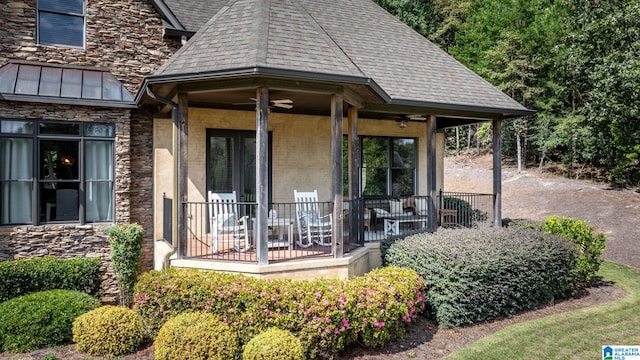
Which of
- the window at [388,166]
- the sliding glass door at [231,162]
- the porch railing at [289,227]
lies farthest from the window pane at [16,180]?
the window at [388,166]

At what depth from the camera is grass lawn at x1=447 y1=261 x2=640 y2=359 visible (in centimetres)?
625

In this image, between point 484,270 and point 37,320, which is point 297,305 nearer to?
point 484,270

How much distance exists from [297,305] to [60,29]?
8.36 metres

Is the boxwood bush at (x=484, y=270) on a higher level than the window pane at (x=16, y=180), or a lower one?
lower

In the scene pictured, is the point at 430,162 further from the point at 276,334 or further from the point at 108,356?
the point at 108,356

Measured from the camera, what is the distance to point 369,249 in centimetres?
930

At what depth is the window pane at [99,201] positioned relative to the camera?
9.77m

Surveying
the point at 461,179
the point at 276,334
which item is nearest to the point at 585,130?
the point at 461,179

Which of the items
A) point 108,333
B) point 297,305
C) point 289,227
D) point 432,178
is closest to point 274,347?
point 297,305

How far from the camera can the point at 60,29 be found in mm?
9688

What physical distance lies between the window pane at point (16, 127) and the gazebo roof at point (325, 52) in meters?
3.60

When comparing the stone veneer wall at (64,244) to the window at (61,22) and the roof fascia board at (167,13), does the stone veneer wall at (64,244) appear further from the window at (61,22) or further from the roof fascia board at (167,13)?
the roof fascia board at (167,13)

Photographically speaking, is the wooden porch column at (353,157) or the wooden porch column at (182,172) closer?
the wooden porch column at (182,172)

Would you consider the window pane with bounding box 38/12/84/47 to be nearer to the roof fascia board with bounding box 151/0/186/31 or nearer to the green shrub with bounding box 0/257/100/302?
the roof fascia board with bounding box 151/0/186/31
